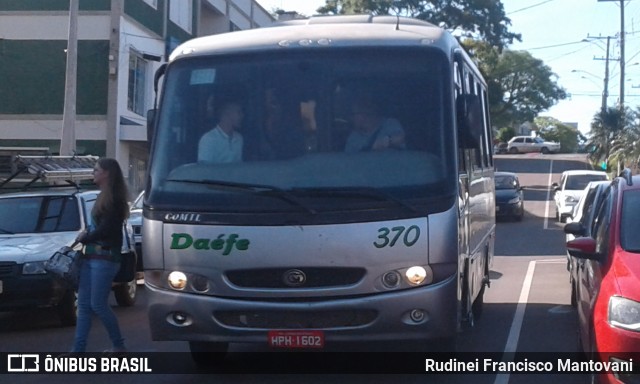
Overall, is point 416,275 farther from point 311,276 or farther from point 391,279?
point 311,276

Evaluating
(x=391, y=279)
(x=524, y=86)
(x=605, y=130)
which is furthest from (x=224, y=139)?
(x=524, y=86)

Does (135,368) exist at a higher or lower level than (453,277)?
lower

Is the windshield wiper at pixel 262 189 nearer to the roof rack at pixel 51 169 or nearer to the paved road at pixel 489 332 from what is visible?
the paved road at pixel 489 332

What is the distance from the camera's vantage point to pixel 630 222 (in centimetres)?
818

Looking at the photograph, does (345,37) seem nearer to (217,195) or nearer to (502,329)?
(217,195)

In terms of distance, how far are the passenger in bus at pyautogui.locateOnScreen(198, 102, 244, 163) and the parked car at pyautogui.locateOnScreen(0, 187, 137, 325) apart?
3990mm

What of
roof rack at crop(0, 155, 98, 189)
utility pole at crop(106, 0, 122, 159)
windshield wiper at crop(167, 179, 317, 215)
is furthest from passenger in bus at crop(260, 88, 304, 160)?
utility pole at crop(106, 0, 122, 159)

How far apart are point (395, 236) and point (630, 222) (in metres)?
1.98

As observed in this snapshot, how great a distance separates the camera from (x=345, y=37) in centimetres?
860

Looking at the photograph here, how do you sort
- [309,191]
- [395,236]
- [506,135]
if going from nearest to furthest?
1. [395,236]
2. [309,191]
3. [506,135]

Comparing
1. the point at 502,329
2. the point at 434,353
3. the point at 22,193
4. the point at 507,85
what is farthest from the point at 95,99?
the point at 507,85

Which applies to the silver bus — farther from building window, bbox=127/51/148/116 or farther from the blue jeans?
building window, bbox=127/51/148/116

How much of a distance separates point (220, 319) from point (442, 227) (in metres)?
1.93

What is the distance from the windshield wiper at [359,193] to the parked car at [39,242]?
4.72 metres
